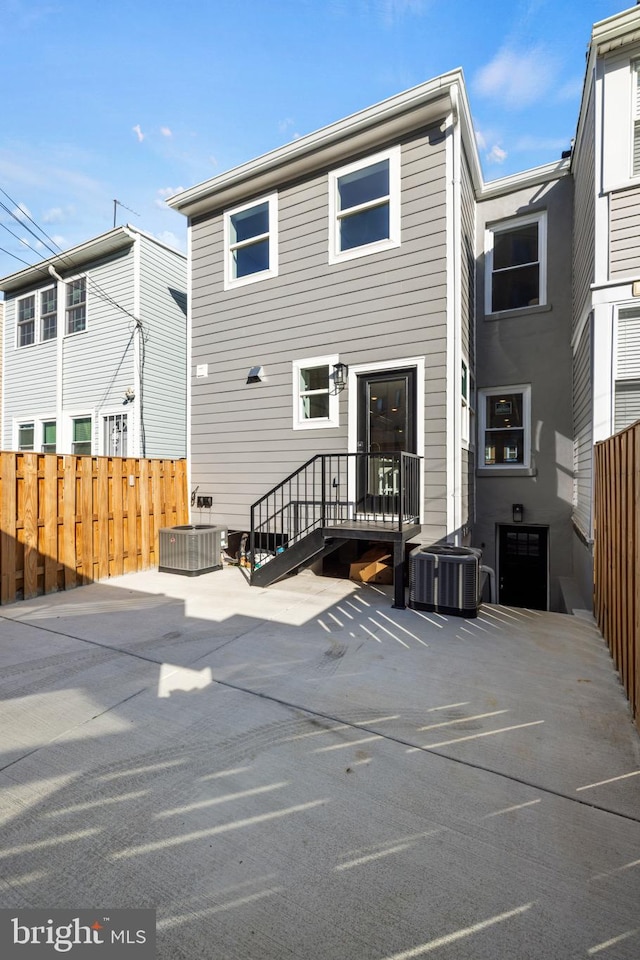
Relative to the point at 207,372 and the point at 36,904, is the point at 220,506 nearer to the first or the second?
the point at 207,372

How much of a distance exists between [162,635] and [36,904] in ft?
8.26

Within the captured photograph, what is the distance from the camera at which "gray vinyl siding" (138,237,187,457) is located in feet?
29.2

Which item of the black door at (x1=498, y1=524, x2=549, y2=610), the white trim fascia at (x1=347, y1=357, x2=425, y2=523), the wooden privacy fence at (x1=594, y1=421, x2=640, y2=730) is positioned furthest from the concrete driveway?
the black door at (x1=498, y1=524, x2=549, y2=610)

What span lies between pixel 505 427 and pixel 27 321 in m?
11.2

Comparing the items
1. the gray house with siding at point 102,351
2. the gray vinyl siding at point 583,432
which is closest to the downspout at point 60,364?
the gray house with siding at point 102,351

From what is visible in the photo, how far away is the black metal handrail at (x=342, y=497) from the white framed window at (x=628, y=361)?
232 centimetres

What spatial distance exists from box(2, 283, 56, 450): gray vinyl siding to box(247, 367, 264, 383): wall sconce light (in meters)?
5.89

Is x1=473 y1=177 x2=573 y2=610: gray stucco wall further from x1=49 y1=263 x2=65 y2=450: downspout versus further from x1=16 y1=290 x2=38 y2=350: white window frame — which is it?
x1=16 y1=290 x2=38 y2=350: white window frame

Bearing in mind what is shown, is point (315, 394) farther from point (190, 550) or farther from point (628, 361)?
point (628, 361)

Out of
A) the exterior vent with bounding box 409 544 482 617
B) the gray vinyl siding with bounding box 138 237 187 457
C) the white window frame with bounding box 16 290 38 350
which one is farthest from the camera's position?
the white window frame with bounding box 16 290 38 350

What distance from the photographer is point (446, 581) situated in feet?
14.5

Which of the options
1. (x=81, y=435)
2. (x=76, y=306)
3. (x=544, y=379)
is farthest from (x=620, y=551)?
(x=76, y=306)

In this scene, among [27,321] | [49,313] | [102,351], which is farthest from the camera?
[27,321]

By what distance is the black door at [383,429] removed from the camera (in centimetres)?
563
